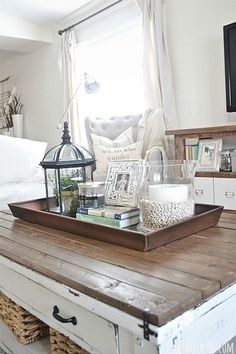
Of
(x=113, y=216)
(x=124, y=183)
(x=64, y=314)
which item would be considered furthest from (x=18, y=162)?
(x=64, y=314)

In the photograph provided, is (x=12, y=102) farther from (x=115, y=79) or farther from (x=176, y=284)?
(x=176, y=284)

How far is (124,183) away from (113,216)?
0.18 meters

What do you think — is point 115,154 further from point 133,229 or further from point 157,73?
point 133,229

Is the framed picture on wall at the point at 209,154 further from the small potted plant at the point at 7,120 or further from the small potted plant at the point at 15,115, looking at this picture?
the small potted plant at the point at 7,120

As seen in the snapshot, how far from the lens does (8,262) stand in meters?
0.91

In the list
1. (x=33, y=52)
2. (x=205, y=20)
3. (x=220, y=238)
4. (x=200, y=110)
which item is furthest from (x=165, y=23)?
(x=220, y=238)

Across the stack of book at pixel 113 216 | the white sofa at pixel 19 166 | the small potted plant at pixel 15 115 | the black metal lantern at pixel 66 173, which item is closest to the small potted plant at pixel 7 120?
the small potted plant at pixel 15 115

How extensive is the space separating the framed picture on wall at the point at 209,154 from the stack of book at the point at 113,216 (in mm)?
1376

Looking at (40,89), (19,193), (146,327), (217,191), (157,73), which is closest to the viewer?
(146,327)

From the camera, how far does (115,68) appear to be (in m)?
3.52

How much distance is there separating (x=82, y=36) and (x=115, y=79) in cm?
58

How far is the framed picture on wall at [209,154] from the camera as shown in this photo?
7.61ft

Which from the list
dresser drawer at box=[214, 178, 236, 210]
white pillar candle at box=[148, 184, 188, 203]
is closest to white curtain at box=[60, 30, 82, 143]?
dresser drawer at box=[214, 178, 236, 210]

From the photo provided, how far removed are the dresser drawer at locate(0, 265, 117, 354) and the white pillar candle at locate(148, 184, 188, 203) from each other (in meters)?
0.39
